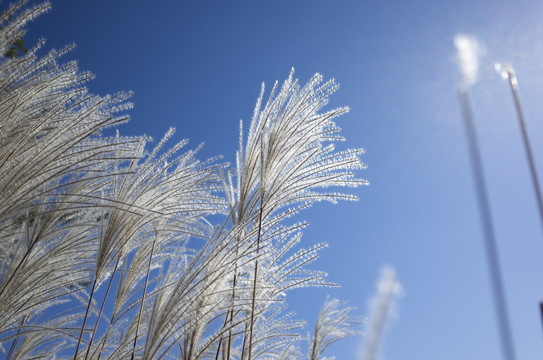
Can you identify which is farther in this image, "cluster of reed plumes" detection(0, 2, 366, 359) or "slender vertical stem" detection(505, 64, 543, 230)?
"cluster of reed plumes" detection(0, 2, 366, 359)

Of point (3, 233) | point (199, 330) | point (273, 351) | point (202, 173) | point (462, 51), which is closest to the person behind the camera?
point (462, 51)

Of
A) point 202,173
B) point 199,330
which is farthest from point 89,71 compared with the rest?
point 199,330

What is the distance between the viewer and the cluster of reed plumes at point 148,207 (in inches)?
72.2

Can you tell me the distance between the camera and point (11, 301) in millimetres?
2197

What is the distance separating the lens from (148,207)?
7.70 ft

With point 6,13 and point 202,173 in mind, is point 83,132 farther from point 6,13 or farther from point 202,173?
point 202,173

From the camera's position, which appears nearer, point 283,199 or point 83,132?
point 83,132

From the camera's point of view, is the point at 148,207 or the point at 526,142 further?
the point at 148,207

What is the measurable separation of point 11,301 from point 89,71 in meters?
1.10

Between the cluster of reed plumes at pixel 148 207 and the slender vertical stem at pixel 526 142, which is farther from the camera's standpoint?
the cluster of reed plumes at pixel 148 207

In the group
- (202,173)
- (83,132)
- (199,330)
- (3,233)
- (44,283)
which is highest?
(202,173)

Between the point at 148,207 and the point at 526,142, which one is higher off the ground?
the point at 148,207

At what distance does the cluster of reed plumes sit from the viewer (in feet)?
6.01

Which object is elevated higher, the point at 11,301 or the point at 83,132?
the point at 83,132
